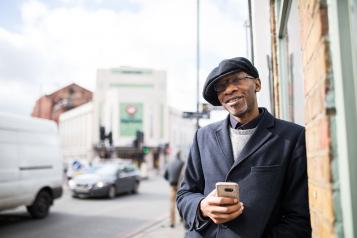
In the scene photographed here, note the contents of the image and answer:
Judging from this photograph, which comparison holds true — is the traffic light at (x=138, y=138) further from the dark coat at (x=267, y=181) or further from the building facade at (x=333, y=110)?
the building facade at (x=333, y=110)

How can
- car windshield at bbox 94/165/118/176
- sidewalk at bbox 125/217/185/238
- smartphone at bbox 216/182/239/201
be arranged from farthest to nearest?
car windshield at bbox 94/165/118/176 < sidewalk at bbox 125/217/185/238 < smartphone at bbox 216/182/239/201

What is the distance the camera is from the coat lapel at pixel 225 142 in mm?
1884

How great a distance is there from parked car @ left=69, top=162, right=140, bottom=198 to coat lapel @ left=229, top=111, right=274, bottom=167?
1376 cm

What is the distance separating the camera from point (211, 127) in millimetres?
2119

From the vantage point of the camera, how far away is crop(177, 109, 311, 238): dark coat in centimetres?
171

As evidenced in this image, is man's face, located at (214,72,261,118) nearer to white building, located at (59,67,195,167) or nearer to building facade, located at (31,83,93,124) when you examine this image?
white building, located at (59,67,195,167)

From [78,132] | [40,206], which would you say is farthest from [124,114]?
[40,206]

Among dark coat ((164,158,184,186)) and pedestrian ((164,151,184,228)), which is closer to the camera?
pedestrian ((164,151,184,228))

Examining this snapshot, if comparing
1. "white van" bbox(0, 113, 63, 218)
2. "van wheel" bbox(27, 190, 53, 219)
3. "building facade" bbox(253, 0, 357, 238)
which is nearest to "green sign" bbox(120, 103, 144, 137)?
"white van" bbox(0, 113, 63, 218)

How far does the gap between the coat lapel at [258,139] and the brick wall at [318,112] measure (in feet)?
1.26

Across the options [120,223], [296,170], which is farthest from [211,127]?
[120,223]

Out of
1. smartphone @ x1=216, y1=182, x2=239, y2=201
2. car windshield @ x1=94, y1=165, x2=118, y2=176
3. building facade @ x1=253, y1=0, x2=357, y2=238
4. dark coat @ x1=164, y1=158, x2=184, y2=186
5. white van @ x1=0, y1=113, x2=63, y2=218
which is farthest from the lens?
car windshield @ x1=94, y1=165, x2=118, y2=176

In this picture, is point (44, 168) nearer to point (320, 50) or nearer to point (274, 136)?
point (274, 136)

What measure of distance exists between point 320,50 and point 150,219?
9.89m
